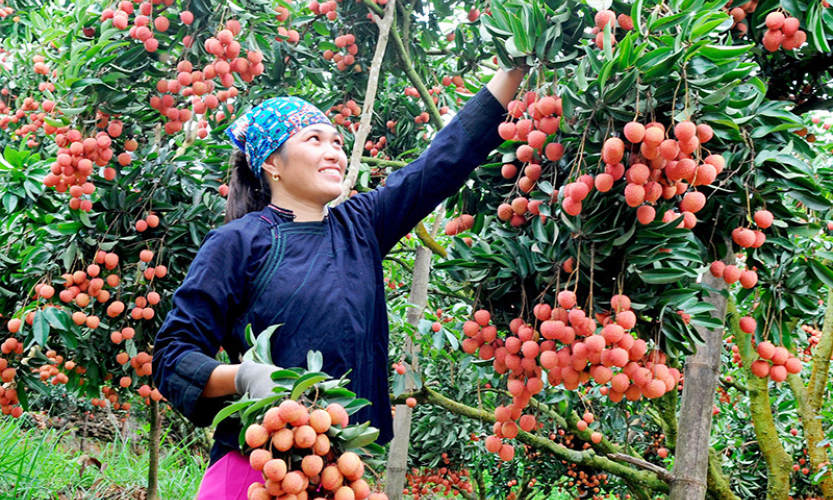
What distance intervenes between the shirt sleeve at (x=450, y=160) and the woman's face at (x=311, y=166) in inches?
6.4

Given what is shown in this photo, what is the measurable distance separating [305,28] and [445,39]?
91cm

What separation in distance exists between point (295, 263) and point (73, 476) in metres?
3.61

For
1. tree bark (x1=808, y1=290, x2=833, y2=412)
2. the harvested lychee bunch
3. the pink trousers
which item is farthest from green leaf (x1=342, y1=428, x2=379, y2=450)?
tree bark (x1=808, y1=290, x2=833, y2=412)

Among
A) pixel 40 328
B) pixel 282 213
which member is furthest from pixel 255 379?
pixel 40 328

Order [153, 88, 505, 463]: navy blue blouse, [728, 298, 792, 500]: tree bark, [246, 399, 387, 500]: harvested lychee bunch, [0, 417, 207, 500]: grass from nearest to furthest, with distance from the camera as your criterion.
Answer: [246, 399, 387, 500]: harvested lychee bunch, [153, 88, 505, 463]: navy blue blouse, [728, 298, 792, 500]: tree bark, [0, 417, 207, 500]: grass

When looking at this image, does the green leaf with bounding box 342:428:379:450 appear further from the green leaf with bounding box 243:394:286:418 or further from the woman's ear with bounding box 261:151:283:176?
the woman's ear with bounding box 261:151:283:176

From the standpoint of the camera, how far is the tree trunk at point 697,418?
194 centimetres

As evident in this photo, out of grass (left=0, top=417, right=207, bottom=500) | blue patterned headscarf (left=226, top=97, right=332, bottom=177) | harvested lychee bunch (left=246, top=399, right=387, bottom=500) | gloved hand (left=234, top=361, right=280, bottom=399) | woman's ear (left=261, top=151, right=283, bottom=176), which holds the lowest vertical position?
grass (left=0, top=417, right=207, bottom=500)

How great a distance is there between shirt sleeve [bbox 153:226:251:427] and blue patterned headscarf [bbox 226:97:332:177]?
0.87ft

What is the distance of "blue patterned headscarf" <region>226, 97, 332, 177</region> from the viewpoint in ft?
5.53

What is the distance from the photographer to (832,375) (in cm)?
393

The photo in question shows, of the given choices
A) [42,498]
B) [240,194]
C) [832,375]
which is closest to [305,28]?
[240,194]

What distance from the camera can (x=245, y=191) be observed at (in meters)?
1.83

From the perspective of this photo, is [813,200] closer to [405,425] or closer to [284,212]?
[284,212]
